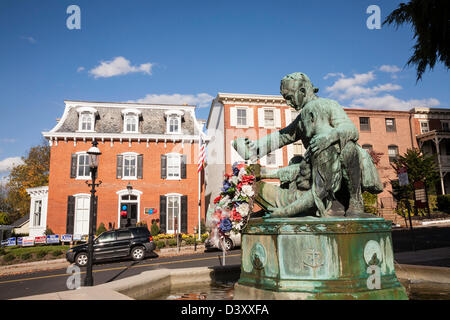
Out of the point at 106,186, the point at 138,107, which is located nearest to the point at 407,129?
the point at 138,107

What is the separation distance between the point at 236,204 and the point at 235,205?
0.02 metres

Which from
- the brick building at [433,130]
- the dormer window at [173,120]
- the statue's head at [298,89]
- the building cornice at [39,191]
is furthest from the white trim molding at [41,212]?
the brick building at [433,130]

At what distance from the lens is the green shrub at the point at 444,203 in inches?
1040

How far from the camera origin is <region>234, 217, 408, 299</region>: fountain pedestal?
3.08 meters

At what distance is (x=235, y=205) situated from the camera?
3.73m

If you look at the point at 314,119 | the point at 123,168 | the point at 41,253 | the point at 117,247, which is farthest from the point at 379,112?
the point at 314,119

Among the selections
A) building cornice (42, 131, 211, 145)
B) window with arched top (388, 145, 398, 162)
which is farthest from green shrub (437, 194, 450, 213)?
building cornice (42, 131, 211, 145)

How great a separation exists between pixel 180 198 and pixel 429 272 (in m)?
22.2

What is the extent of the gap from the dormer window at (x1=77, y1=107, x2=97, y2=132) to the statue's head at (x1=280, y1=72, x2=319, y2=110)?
2501 centimetres

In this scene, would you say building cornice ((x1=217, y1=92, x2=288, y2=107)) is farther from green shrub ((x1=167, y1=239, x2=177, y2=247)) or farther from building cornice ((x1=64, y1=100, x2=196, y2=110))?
green shrub ((x1=167, y1=239, x2=177, y2=247))

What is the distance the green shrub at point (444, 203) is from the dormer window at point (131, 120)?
2701 cm

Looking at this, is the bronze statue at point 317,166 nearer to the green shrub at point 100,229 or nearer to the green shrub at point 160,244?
the green shrub at point 160,244

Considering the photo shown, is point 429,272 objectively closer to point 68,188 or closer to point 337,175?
point 337,175
